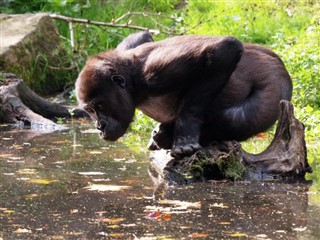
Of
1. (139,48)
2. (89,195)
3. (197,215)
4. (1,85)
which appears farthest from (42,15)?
(197,215)

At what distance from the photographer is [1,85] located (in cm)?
920

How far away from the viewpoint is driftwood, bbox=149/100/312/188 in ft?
19.0

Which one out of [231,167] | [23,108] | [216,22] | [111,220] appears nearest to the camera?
[111,220]

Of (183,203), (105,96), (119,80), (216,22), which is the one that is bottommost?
(183,203)

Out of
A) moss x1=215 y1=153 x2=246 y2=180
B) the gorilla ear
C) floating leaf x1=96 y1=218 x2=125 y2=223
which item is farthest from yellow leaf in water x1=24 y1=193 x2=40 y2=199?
moss x1=215 y1=153 x2=246 y2=180

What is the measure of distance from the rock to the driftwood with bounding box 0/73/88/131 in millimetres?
1061

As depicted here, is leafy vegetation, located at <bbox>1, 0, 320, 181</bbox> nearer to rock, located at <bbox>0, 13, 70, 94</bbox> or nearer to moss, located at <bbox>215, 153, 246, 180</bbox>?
rock, located at <bbox>0, 13, 70, 94</bbox>

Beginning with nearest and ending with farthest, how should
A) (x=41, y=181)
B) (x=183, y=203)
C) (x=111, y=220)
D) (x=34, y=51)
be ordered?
1. (x=111, y=220)
2. (x=183, y=203)
3. (x=41, y=181)
4. (x=34, y=51)

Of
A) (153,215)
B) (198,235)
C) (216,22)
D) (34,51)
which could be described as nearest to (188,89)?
(153,215)

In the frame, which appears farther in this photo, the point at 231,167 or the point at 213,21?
the point at 213,21

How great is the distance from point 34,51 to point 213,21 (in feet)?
8.74

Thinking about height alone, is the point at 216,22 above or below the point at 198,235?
above

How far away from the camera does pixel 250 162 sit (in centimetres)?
591

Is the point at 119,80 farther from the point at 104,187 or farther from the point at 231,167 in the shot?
the point at 231,167
